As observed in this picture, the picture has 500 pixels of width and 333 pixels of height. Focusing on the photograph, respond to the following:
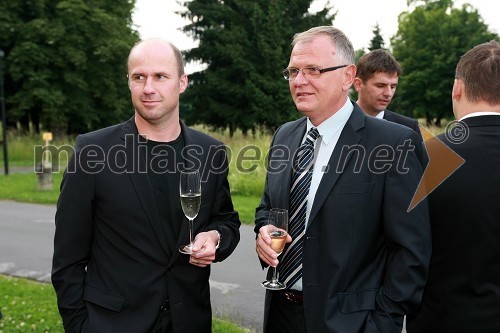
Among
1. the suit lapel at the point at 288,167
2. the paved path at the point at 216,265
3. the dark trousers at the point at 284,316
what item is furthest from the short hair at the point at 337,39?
the paved path at the point at 216,265

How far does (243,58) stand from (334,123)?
33.1 meters

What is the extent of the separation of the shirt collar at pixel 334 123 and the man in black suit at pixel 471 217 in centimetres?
60

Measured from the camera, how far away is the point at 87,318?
9.02 feet

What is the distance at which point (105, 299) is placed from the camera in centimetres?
276

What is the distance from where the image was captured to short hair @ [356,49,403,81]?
5598 mm

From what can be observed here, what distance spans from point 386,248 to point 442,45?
172 ft

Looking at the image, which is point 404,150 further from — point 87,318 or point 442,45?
point 442,45

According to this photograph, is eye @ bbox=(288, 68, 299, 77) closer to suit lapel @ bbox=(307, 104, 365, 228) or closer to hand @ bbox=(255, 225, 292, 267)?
suit lapel @ bbox=(307, 104, 365, 228)

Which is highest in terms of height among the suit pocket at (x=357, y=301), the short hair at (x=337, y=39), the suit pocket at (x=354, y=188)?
the short hair at (x=337, y=39)

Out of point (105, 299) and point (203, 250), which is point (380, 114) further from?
point (105, 299)

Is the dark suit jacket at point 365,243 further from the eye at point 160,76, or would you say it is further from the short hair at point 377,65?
the short hair at point 377,65

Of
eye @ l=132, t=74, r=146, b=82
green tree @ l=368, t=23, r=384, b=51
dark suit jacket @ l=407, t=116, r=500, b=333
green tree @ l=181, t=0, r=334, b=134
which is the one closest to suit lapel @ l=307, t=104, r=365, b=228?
dark suit jacket @ l=407, t=116, r=500, b=333

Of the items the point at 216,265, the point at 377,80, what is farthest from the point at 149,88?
the point at 216,265

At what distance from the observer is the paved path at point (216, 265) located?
19.4 feet
